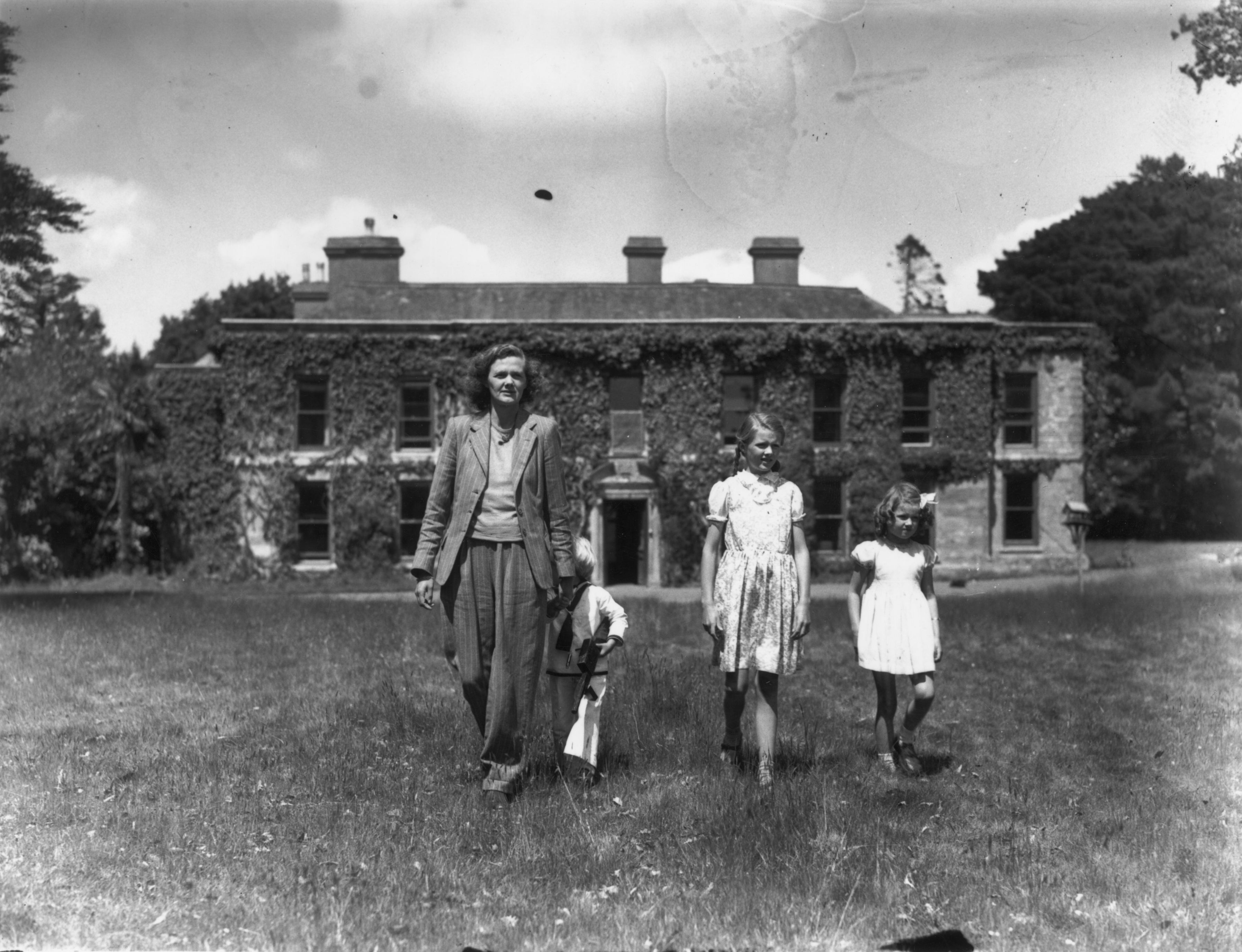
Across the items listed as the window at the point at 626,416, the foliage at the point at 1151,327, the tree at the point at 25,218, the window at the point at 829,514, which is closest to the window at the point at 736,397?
the window at the point at 626,416

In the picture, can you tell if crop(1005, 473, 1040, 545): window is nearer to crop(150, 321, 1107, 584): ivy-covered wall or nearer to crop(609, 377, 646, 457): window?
crop(150, 321, 1107, 584): ivy-covered wall

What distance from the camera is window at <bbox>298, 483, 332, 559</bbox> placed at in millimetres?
28531

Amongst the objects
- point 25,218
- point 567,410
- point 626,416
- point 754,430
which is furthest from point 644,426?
point 754,430

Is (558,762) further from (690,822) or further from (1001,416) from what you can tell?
(1001,416)

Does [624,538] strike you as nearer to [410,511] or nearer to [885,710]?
[410,511]

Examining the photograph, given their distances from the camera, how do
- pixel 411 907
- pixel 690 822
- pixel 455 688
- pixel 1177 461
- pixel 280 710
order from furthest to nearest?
pixel 1177 461
pixel 455 688
pixel 280 710
pixel 690 822
pixel 411 907

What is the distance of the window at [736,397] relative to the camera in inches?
1146

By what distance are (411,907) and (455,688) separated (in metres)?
5.01

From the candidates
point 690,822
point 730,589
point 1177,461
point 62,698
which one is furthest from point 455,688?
point 1177,461

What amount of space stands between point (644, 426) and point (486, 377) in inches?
891

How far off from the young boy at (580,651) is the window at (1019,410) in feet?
83.0

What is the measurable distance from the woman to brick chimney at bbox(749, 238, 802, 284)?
87.9 feet

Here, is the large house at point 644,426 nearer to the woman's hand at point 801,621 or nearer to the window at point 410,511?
the window at point 410,511

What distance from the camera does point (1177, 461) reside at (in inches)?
1644
